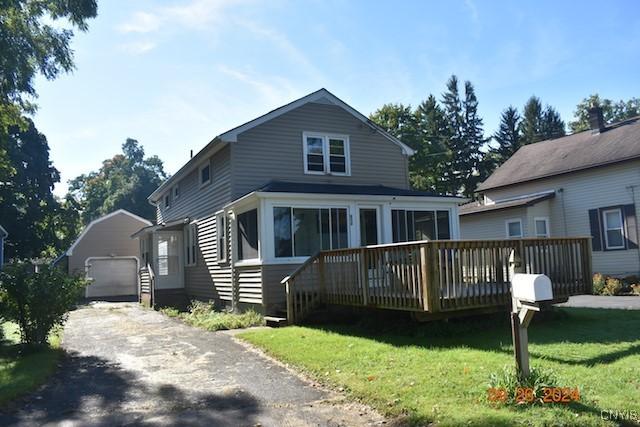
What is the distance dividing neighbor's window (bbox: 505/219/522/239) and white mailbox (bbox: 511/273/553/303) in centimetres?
1746

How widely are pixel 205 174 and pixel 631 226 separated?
1538cm

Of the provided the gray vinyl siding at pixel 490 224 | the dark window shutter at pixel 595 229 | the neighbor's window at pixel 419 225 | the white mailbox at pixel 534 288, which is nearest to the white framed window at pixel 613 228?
the dark window shutter at pixel 595 229

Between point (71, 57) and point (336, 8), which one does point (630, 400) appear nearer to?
point (336, 8)

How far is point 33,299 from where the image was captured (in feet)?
30.4

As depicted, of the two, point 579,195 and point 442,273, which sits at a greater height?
point 579,195

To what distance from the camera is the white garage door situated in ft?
95.9

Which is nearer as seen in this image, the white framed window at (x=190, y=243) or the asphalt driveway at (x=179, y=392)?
the asphalt driveway at (x=179, y=392)

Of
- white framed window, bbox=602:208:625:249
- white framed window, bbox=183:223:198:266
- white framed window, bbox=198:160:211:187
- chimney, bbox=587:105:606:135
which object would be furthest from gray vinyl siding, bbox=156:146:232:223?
chimney, bbox=587:105:606:135

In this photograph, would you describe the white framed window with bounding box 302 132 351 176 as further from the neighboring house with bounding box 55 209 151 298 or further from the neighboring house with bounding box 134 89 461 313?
the neighboring house with bounding box 55 209 151 298

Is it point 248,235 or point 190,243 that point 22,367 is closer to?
point 248,235

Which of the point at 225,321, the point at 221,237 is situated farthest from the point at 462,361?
the point at 221,237

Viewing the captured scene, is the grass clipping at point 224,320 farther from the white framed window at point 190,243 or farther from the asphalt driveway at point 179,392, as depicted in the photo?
the white framed window at point 190,243

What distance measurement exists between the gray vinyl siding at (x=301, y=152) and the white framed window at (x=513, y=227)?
281 inches

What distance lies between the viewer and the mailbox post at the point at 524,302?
207 inches
